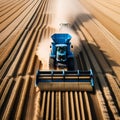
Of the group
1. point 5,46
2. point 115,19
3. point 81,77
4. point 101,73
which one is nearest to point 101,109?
point 81,77

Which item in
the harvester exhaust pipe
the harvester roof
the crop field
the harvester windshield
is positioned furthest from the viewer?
the harvester roof

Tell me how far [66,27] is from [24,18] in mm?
8136

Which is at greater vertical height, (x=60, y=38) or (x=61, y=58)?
(x=60, y=38)

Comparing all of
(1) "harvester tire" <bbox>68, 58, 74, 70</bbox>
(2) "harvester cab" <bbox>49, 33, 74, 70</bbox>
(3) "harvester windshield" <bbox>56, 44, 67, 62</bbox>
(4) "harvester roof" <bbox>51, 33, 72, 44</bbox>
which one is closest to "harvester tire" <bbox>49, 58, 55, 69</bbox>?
(2) "harvester cab" <bbox>49, 33, 74, 70</bbox>

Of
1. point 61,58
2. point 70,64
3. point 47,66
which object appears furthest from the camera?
point 47,66

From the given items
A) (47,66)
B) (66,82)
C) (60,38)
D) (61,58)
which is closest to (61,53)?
(61,58)

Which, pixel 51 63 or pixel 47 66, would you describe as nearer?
pixel 51 63

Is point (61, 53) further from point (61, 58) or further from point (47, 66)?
point (47, 66)

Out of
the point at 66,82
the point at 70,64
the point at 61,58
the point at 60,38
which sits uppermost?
the point at 60,38

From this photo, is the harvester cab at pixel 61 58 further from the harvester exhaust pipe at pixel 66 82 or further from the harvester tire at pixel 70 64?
the harvester exhaust pipe at pixel 66 82

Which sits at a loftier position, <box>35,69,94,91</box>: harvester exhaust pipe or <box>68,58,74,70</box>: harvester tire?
<box>68,58,74,70</box>: harvester tire

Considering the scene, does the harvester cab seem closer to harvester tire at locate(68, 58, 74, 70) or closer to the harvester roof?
harvester tire at locate(68, 58, 74, 70)

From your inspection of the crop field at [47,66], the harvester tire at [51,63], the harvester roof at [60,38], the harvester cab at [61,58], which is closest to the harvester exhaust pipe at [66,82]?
the crop field at [47,66]

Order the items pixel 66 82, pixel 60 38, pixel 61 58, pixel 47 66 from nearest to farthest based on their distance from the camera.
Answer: pixel 66 82 < pixel 61 58 < pixel 47 66 < pixel 60 38
